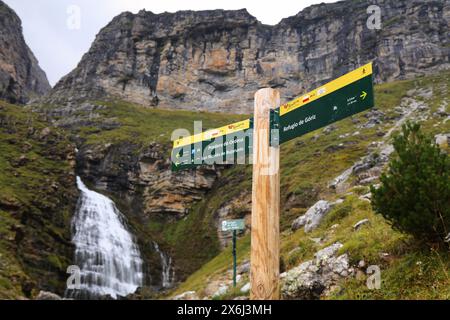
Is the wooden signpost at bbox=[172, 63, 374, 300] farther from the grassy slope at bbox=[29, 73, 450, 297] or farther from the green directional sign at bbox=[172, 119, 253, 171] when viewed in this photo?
the grassy slope at bbox=[29, 73, 450, 297]

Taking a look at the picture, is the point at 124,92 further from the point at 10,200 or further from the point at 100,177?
the point at 10,200

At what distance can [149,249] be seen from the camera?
42312mm

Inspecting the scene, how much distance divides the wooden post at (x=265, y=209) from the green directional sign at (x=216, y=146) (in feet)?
1.28

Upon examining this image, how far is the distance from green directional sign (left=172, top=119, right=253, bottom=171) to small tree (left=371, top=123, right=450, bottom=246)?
3735 mm

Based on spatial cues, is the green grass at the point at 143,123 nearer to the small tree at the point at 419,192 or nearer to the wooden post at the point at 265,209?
the small tree at the point at 419,192

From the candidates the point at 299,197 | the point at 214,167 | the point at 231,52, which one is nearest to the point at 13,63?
the point at 231,52

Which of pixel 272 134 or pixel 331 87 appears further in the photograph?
pixel 272 134

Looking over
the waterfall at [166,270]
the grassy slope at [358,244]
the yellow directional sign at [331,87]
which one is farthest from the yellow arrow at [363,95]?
the waterfall at [166,270]

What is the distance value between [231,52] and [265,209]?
120 m

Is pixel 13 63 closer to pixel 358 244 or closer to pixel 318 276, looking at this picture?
pixel 318 276

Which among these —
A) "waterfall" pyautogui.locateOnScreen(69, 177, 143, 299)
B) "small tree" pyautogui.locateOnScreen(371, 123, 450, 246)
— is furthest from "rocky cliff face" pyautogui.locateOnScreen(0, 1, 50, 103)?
"small tree" pyautogui.locateOnScreen(371, 123, 450, 246)

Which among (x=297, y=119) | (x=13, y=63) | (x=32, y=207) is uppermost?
(x=13, y=63)

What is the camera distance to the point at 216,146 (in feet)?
20.1

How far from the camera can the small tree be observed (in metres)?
7.72
